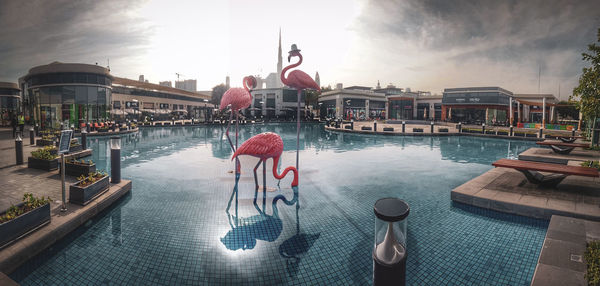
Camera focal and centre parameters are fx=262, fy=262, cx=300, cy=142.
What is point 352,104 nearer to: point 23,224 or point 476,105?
point 476,105

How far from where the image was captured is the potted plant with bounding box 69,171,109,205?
5.71m

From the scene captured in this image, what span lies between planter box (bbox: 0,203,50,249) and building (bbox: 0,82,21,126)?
1667 inches

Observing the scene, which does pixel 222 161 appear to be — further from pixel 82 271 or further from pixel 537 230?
pixel 537 230

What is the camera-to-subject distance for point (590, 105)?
376 inches

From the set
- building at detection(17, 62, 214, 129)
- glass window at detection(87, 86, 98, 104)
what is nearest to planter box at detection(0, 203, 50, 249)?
building at detection(17, 62, 214, 129)

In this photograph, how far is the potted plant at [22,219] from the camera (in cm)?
396

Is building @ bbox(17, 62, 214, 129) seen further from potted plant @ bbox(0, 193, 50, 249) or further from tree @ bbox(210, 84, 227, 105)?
tree @ bbox(210, 84, 227, 105)

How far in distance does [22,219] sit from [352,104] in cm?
5572

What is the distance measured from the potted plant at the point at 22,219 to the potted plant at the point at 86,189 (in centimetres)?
91

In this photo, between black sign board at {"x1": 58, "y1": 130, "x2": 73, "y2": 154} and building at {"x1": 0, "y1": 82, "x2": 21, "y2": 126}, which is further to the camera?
building at {"x1": 0, "y1": 82, "x2": 21, "y2": 126}

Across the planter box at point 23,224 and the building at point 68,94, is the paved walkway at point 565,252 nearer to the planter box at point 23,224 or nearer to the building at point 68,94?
the planter box at point 23,224

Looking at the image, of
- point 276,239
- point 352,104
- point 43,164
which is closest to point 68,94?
point 43,164

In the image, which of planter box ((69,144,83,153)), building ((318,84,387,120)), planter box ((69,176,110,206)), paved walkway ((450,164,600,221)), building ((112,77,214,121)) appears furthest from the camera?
building ((318,84,387,120))

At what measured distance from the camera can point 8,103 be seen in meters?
34.7
